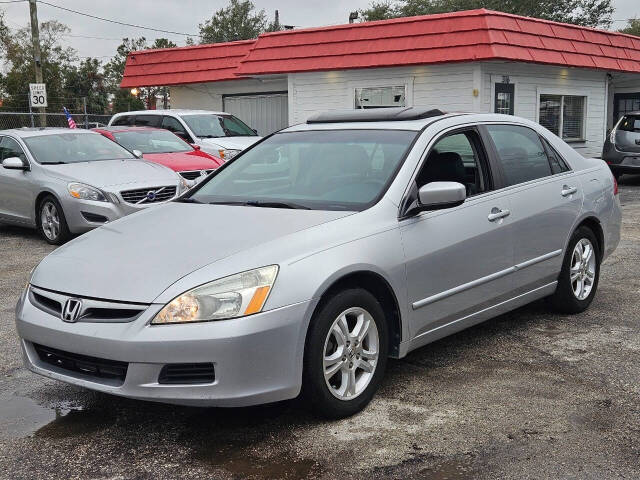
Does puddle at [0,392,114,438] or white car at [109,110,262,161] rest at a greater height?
white car at [109,110,262,161]

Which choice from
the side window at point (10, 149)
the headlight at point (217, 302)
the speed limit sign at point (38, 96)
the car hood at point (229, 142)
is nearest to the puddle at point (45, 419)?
the headlight at point (217, 302)

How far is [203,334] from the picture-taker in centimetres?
345

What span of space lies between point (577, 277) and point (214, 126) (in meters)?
10.9

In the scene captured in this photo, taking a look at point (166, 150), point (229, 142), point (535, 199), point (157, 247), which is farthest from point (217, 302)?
point (229, 142)

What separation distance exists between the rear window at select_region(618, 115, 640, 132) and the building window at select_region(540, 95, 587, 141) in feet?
6.57

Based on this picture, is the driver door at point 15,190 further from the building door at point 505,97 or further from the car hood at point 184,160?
the building door at point 505,97

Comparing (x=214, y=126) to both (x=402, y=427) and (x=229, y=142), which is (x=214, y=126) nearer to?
(x=229, y=142)

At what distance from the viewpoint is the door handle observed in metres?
4.88

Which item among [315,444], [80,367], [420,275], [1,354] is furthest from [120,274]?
[1,354]

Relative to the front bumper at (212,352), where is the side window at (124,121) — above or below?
above

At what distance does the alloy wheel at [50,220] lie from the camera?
998 centimetres

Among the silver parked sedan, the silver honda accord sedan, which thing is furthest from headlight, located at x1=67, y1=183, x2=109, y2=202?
the silver honda accord sedan

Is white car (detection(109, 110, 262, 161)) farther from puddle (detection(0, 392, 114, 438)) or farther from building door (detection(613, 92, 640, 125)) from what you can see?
building door (detection(613, 92, 640, 125))

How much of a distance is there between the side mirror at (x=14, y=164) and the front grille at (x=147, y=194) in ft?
5.29
